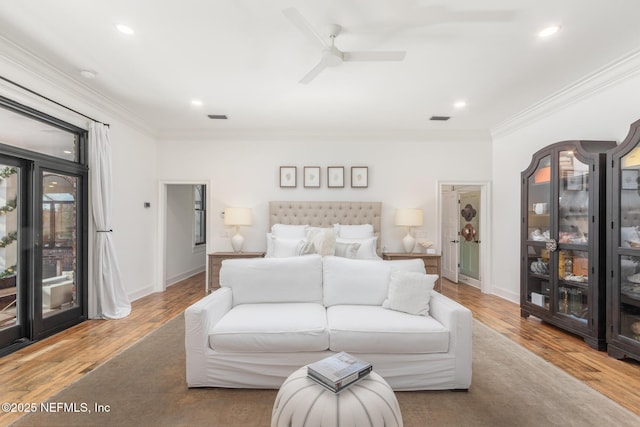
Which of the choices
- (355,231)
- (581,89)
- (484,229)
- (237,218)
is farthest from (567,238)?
(237,218)

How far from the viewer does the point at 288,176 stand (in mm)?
5352

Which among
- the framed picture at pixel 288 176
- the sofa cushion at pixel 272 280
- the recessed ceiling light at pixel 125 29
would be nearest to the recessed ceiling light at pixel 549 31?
the sofa cushion at pixel 272 280

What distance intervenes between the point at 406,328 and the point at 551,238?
95.1 inches

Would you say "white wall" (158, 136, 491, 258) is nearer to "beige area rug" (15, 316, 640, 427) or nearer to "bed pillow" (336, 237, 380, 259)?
"bed pillow" (336, 237, 380, 259)

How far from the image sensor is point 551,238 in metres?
3.48

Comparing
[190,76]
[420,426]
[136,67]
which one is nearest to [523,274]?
[420,426]

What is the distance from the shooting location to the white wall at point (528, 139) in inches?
121

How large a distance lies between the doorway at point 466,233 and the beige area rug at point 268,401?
3.00 m

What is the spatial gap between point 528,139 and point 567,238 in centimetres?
168

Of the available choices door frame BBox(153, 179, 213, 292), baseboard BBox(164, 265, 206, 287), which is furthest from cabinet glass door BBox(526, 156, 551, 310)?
baseboard BBox(164, 265, 206, 287)

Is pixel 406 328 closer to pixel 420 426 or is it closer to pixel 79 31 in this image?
pixel 420 426

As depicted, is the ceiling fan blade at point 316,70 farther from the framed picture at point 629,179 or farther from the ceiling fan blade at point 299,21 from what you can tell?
the framed picture at point 629,179

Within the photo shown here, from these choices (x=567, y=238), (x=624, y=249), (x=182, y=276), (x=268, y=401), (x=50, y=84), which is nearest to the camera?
(x=268, y=401)

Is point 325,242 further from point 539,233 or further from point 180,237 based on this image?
point 180,237
